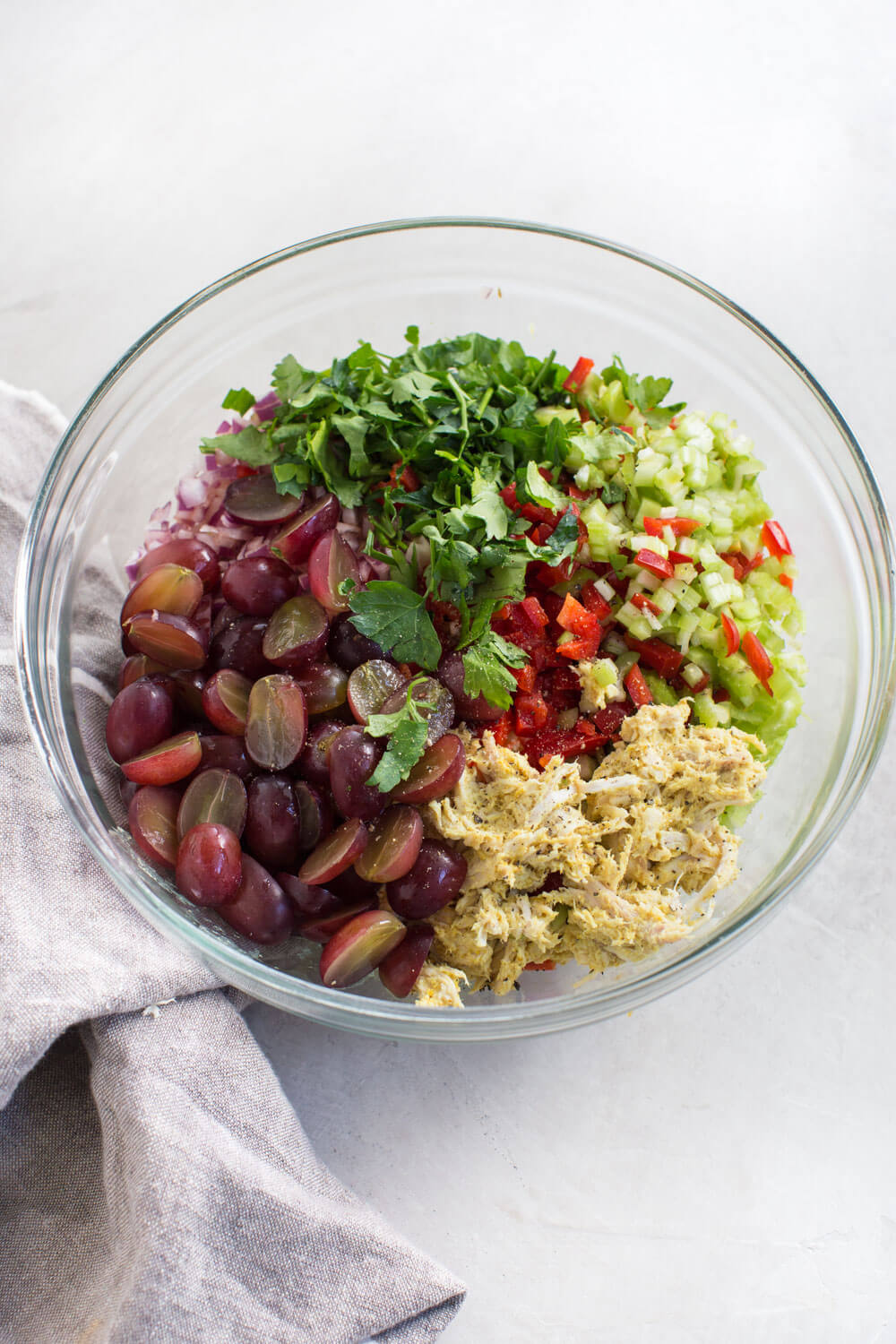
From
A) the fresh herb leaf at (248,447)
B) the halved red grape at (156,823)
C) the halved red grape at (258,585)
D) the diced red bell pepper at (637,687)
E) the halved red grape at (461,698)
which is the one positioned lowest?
the halved red grape at (156,823)

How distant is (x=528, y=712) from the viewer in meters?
1.92

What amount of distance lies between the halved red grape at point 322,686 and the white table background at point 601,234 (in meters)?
0.74

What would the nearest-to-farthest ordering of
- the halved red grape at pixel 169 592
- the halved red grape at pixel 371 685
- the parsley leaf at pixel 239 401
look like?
the halved red grape at pixel 371 685
the halved red grape at pixel 169 592
the parsley leaf at pixel 239 401

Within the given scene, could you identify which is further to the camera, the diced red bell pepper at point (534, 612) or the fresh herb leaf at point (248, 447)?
the fresh herb leaf at point (248, 447)

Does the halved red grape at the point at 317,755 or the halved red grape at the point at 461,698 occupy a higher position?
the halved red grape at the point at 461,698

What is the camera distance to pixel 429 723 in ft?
5.99

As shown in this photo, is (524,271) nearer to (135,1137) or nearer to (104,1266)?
(135,1137)

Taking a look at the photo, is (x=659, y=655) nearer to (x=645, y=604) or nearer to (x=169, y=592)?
(x=645, y=604)

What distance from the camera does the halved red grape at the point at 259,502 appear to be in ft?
6.72

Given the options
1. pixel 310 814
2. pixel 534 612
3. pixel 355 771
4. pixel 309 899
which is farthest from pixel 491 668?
pixel 309 899

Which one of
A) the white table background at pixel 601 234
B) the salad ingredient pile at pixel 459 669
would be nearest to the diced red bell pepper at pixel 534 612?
the salad ingredient pile at pixel 459 669

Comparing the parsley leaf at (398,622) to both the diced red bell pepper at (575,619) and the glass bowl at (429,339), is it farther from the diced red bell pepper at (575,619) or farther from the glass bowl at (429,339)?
the glass bowl at (429,339)

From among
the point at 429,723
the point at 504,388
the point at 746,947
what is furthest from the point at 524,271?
the point at 746,947

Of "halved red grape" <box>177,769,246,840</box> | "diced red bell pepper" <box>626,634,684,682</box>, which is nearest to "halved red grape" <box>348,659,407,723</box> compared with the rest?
"halved red grape" <box>177,769,246,840</box>
